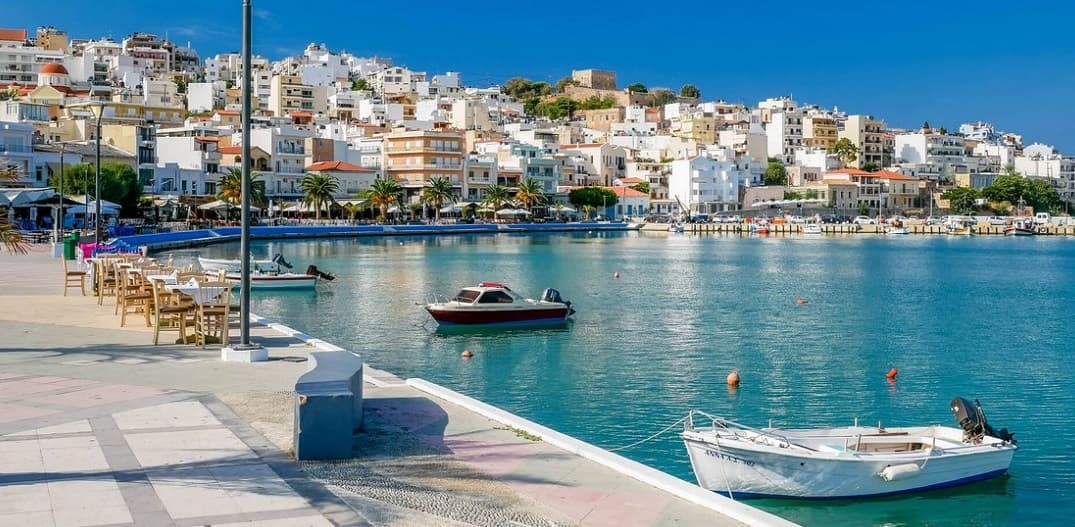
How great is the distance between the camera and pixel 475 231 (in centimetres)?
11450

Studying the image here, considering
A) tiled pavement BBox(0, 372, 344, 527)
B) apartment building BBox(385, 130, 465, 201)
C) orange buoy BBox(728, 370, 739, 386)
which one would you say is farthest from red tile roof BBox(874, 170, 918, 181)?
tiled pavement BBox(0, 372, 344, 527)

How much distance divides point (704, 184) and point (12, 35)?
113441mm

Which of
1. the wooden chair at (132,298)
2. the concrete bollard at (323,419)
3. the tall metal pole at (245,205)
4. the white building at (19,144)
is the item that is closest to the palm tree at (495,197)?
the white building at (19,144)

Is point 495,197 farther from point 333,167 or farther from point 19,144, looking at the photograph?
point 19,144

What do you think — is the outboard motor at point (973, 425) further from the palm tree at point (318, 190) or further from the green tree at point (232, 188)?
the palm tree at point (318, 190)

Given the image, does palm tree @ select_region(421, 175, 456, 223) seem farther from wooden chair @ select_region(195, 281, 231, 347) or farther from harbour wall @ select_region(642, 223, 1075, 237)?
wooden chair @ select_region(195, 281, 231, 347)

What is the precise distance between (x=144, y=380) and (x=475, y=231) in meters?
101

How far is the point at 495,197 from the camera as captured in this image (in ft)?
405

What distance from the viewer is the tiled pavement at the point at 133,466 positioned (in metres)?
7.89

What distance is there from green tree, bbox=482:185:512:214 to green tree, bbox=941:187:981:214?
7422 centimetres

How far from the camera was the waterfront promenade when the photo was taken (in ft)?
26.6

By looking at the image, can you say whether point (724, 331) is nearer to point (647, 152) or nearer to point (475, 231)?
point (475, 231)

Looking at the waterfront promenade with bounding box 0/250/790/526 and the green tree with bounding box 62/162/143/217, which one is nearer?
the waterfront promenade with bounding box 0/250/790/526

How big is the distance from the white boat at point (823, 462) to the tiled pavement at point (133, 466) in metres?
5.73
